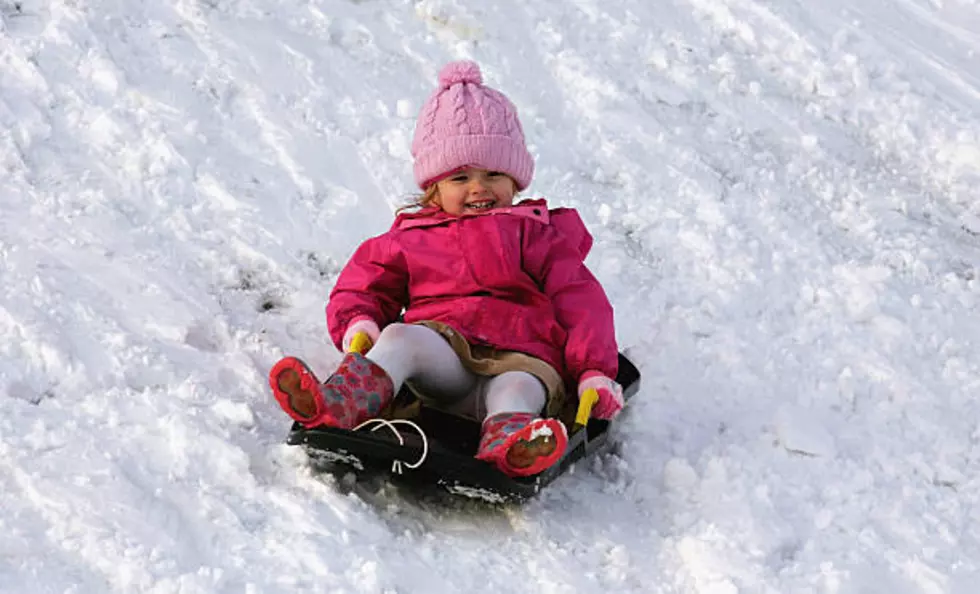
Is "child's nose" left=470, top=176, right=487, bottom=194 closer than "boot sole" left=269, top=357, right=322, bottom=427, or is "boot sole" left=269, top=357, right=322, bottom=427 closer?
"boot sole" left=269, top=357, right=322, bottom=427

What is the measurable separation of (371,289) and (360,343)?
0.88 feet

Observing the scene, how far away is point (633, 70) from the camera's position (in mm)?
5387

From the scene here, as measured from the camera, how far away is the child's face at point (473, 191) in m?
3.57

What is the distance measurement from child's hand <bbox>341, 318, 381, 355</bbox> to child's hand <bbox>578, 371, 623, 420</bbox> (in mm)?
576

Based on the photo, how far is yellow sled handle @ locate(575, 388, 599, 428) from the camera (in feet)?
10.1

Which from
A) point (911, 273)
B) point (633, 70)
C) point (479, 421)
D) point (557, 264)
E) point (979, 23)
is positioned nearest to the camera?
point (479, 421)

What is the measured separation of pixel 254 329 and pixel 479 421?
0.84 meters

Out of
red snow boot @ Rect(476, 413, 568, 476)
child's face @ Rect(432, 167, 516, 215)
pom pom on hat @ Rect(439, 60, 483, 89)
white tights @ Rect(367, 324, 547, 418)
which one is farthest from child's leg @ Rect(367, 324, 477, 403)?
pom pom on hat @ Rect(439, 60, 483, 89)

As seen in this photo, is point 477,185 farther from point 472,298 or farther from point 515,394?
point 515,394

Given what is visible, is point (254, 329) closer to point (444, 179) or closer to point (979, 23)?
point (444, 179)

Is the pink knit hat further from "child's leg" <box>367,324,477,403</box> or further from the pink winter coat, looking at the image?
"child's leg" <box>367,324,477,403</box>

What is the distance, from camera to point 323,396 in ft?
9.34

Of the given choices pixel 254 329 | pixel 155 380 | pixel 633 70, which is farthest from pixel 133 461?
pixel 633 70

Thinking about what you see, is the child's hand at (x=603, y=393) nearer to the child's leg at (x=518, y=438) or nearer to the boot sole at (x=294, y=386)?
the child's leg at (x=518, y=438)
